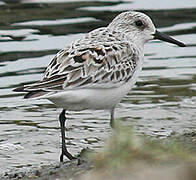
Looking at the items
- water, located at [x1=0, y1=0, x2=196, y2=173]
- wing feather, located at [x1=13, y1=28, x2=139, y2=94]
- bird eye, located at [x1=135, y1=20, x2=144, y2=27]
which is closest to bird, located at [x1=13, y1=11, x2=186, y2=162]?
wing feather, located at [x1=13, y1=28, x2=139, y2=94]

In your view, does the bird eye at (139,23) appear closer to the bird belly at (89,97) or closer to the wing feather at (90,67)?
the wing feather at (90,67)

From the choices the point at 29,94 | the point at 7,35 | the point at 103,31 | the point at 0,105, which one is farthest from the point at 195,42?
the point at 29,94

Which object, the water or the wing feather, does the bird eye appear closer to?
the wing feather

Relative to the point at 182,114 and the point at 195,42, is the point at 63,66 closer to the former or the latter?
the point at 182,114

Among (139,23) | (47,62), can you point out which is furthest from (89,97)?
(47,62)

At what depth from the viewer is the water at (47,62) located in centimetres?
794

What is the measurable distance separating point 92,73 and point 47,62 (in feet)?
13.8

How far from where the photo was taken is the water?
7.94 meters

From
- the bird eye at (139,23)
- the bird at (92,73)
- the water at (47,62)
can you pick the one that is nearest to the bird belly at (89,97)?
the bird at (92,73)

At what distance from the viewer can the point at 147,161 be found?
177 inches

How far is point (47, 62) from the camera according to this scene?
10.8 metres

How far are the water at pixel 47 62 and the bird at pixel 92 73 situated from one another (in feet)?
2.22

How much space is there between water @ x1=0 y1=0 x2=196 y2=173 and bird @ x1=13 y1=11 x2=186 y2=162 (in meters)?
0.68

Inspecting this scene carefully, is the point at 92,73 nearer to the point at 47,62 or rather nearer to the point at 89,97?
the point at 89,97
